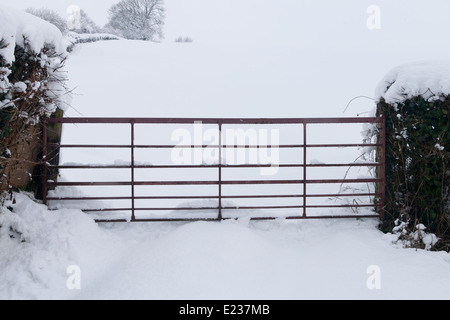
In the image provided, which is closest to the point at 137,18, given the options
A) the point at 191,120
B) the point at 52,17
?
the point at 52,17

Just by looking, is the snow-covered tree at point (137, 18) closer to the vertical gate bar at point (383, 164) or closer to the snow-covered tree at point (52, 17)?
the snow-covered tree at point (52, 17)

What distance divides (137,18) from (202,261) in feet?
125

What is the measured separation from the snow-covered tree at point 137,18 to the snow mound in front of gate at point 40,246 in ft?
118

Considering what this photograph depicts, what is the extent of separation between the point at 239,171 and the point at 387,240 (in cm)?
684

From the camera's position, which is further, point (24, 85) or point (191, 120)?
point (191, 120)

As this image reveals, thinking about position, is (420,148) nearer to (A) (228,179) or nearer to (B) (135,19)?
(A) (228,179)

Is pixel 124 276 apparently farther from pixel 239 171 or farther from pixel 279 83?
pixel 279 83

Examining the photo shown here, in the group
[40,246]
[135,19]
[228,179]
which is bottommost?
[40,246]

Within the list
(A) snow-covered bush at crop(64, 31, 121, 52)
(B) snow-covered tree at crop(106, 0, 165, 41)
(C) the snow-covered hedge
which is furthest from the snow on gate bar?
(B) snow-covered tree at crop(106, 0, 165, 41)

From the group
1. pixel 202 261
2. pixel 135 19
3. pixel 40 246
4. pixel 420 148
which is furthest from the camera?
pixel 135 19

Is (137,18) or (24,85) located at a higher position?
(137,18)

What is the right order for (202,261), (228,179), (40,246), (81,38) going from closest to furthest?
(202,261), (40,246), (228,179), (81,38)

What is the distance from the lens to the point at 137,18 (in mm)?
37906

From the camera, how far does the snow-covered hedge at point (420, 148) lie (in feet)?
15.8
